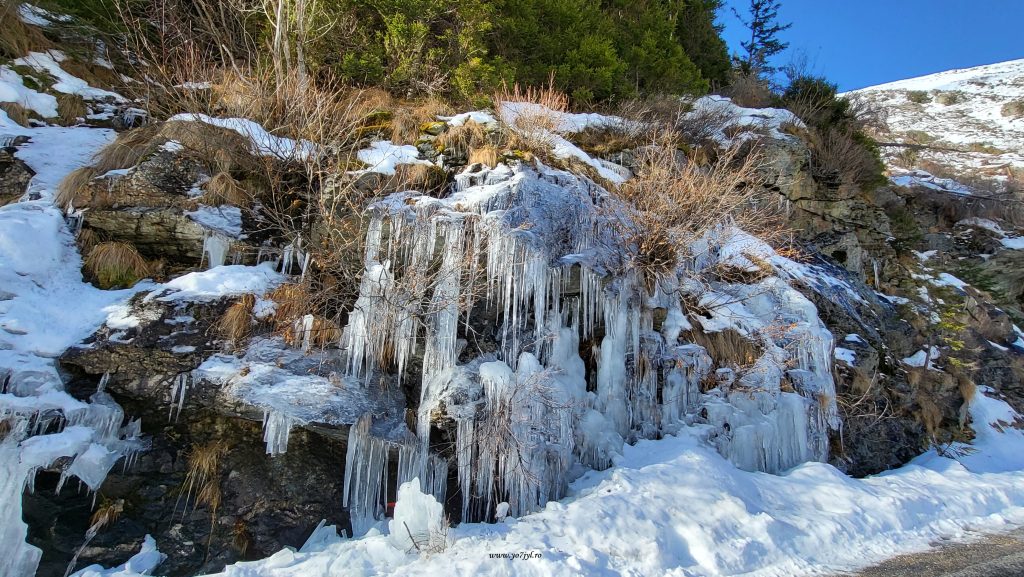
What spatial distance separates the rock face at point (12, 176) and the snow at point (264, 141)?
1884 millimetres

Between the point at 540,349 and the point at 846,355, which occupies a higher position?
the point at 540,349

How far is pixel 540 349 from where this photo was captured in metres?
6.18

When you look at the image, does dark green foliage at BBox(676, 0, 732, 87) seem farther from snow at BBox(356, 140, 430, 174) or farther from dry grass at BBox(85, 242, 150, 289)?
dry grass at BBox(85, 242, 150, 289)

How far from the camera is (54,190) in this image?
21.6 ft

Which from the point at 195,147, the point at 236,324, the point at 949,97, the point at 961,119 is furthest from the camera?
the point at 949,97

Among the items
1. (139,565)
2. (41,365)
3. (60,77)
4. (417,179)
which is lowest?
(139,565)

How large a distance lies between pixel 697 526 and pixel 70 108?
10788 mm

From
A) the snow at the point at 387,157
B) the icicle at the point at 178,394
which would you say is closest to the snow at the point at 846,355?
the snow at the point at 387,157

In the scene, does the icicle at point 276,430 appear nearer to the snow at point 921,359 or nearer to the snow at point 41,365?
the snow at point 41,365

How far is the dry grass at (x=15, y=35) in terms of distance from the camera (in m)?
8.45

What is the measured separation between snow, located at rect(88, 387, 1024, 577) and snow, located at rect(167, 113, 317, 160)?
491 centimetres

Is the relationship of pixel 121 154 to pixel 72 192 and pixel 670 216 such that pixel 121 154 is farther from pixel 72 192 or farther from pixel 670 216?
pixel 670 216

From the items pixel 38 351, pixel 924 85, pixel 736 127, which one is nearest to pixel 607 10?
pixel 736 127

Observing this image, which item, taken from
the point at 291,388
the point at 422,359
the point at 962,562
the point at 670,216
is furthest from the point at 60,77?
the point at 962,562
